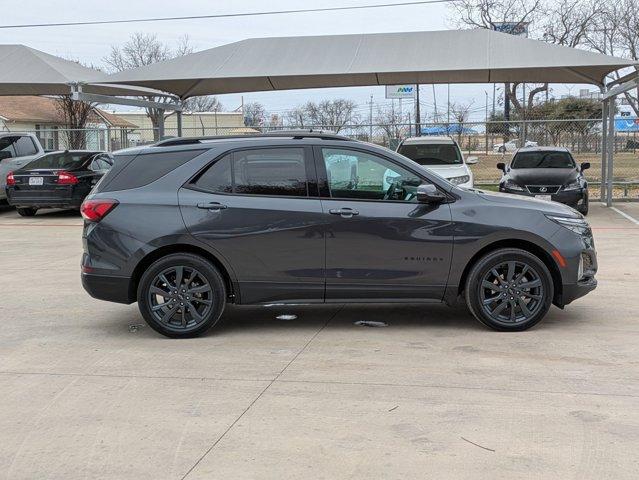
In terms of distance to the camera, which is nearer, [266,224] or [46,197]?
[266,224]

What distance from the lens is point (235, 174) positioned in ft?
21.1

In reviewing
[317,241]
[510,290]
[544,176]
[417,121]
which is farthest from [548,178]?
[417,121]

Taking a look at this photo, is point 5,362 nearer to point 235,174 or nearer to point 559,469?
point 235,174

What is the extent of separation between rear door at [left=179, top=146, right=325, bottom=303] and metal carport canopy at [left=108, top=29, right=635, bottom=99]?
11141 mm

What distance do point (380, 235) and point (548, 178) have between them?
10102 millimetres

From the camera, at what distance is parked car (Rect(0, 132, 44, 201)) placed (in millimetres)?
17241

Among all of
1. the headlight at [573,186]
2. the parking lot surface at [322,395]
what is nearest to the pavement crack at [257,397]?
the parking lot surface at [322,395]

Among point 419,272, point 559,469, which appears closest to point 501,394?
point 559,469

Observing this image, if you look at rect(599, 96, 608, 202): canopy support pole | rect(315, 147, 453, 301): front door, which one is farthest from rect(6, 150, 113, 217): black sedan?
rect(599, 96, 608, 202): canopy support pole

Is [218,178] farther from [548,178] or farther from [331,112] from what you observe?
[331,112]

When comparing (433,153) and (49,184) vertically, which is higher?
(433,153)

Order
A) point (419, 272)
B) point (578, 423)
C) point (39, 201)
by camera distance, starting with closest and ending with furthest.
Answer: point (578, 423) < point (419, 272) < point (39, 201)

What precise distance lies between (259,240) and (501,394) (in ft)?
8.22

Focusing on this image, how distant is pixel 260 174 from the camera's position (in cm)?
644
